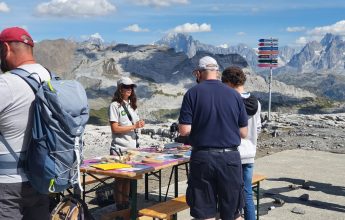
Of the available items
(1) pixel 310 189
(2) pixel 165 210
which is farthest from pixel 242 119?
(1) pixel 310 189

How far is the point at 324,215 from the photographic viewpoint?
8.28m

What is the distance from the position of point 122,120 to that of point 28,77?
3.91 meters

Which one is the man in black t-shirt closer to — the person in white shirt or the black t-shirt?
the black t-shirt

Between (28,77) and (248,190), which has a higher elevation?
(28,77)

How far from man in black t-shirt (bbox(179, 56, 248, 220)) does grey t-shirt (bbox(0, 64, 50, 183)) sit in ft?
6.31

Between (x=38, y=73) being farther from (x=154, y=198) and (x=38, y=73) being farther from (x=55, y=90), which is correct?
(x=154, y=198)

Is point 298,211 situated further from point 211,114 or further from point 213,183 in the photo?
point 211,114

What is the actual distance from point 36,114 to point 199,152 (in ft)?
6.64

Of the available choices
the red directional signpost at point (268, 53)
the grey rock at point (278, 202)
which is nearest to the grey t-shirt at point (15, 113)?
the grey rock at point (278, 202)

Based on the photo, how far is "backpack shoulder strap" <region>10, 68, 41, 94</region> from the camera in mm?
3338

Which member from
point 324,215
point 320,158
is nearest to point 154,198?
point 324,215

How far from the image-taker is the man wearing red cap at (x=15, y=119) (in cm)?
326

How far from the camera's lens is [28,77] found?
337 centimetres

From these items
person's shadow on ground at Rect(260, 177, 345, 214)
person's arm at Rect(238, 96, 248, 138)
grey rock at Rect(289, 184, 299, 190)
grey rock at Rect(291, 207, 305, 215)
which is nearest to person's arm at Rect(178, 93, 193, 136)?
person's arm at Rect(238, 96, 248, 138)
